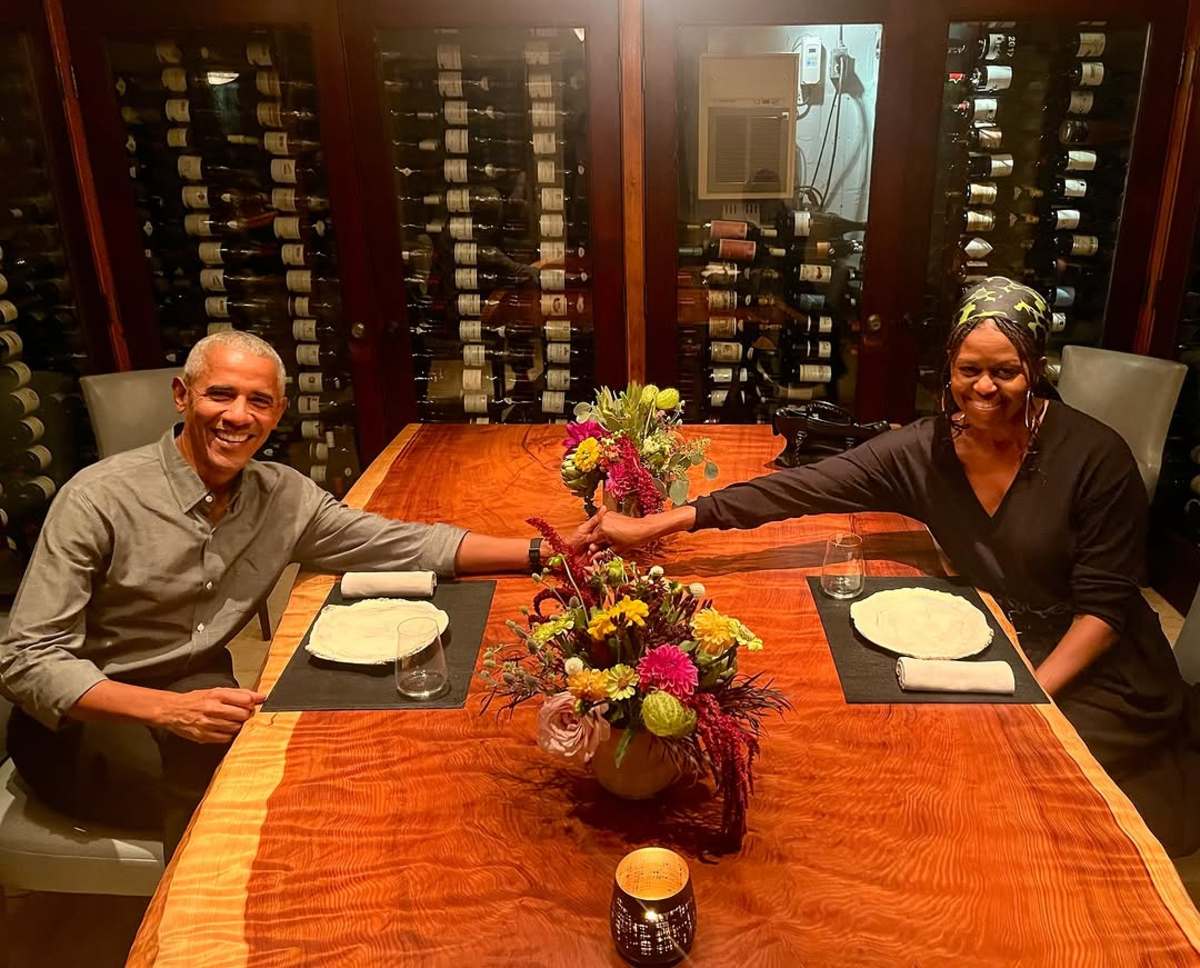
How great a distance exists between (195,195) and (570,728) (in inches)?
121

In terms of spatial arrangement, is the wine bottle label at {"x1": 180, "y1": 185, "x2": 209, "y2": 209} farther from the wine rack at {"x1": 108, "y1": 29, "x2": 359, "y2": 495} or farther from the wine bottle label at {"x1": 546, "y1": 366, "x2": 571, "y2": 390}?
the wine bottle label at {"x1": 546, "y1": 366, "x2": 571, "y2": 390}

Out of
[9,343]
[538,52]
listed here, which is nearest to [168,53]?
[9,343]

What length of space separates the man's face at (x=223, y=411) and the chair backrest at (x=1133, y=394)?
2224 mm

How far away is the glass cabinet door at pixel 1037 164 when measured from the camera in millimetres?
3283

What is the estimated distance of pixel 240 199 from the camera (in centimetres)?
357

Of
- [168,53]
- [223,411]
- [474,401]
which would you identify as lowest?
[474,401]

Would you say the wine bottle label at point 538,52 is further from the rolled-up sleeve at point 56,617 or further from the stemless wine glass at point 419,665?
the stemless wine glass at point 419,665

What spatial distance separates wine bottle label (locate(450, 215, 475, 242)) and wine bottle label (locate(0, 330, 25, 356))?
150cm

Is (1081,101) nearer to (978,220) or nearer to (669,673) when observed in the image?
(978,220)

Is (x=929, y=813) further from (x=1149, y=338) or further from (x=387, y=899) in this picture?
(x=1149, y=338)

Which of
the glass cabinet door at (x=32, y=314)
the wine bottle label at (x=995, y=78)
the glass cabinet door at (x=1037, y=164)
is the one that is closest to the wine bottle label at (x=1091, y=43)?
the glass cabinet door at (x=1037, y=164)

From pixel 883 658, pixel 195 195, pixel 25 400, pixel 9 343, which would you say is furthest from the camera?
pixel 195 195

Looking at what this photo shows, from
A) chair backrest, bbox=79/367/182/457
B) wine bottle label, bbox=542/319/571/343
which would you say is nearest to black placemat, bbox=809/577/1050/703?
chair backrest, bbox=79/367/182/457

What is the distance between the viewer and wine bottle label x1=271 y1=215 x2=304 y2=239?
11.6ft
